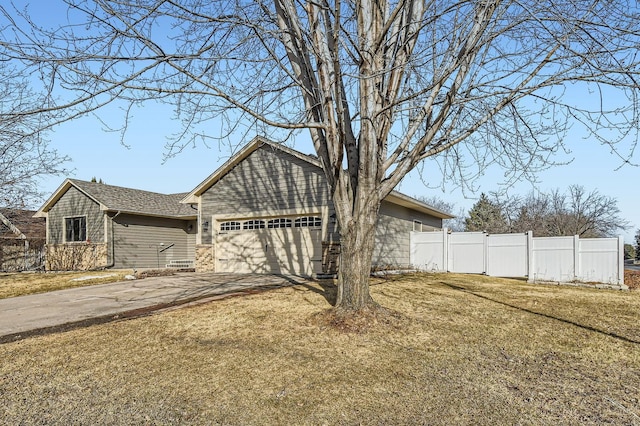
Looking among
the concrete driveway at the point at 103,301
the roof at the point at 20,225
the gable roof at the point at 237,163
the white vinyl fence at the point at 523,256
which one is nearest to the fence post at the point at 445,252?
the white vinyl fence at the point at 523,256

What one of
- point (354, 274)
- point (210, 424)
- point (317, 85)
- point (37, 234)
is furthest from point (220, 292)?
point (37, 234)

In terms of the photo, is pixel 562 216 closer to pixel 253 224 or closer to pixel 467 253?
pixel 467 253

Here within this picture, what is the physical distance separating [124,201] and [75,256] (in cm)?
347

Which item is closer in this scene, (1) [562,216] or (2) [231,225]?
(2) [231,225]

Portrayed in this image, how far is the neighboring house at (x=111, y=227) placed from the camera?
18.9m

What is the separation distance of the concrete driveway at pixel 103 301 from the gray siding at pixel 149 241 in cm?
699

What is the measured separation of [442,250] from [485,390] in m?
12.0

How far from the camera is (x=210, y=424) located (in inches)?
137

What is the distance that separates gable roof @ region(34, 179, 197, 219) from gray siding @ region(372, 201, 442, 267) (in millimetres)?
10022

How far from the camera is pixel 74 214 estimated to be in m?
20.1

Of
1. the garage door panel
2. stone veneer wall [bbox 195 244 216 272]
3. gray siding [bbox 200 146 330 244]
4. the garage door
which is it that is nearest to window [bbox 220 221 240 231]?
the garage door

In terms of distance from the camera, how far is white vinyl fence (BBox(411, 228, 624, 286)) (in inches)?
474

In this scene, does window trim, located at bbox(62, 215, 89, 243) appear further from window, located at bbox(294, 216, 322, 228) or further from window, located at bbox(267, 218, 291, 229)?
window, located at bbox(294, 216, 322, 228)

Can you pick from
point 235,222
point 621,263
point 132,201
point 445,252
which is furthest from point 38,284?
point 621,263
